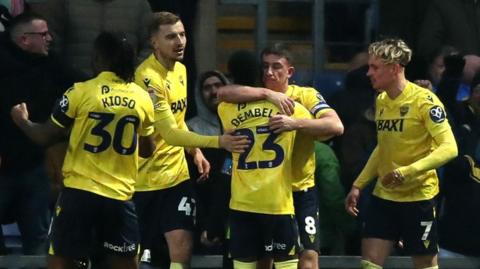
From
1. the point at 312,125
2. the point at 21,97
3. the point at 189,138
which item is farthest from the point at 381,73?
the point at 21,97

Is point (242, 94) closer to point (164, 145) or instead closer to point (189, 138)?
point (189, 138)

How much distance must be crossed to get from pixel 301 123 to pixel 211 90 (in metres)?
1.78

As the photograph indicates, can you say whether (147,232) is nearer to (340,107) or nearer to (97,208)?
(97,208)

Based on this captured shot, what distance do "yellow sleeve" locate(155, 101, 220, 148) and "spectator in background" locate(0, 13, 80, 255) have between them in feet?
4.45

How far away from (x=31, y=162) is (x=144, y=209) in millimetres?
1161

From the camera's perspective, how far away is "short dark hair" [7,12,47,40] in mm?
11547

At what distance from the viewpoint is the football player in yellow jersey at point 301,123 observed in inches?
402

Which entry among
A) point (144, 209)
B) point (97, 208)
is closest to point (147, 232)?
point (144, 209)

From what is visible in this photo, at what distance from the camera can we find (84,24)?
39.4ft

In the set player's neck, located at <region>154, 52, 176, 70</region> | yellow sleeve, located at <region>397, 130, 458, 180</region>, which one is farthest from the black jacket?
yellow sleeve, located at <region>397, 130, 458, 180</region>

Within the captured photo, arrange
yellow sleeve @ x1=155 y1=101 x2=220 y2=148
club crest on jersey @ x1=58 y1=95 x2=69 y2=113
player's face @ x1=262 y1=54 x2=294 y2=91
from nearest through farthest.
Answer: club crest on jersey @ x1=58 y1=95 x2=69 y2=113 < yellow sleeve @ x1=155 y1=101 x2=220 y2=148 < player's face @ x1=262 y1=54 x2=294 y2=91

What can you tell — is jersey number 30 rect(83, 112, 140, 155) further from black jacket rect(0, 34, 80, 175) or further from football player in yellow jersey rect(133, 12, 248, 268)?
black jacket rect(0, 34, 80, 175)

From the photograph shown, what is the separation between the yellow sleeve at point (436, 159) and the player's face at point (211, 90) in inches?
77.9

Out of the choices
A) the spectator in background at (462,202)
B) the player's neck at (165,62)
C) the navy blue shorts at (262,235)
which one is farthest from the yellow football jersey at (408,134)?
the player's neck at (165,62)
